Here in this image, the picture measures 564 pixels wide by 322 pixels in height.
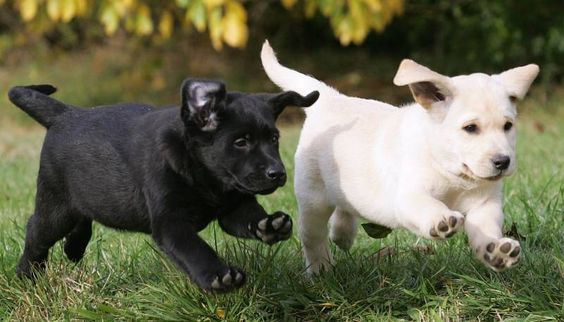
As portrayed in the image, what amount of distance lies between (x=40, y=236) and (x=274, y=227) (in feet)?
3.86

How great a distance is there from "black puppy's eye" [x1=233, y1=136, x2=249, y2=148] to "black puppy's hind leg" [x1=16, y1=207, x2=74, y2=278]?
0.93 metres

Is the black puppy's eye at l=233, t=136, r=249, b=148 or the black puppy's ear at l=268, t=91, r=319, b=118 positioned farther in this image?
the black puppy's ear at l=268, t=91, r=319, b=118

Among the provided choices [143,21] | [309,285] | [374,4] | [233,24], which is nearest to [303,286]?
[309,285]

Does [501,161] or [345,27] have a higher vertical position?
[501,161]

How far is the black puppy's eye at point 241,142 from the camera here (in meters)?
3.71

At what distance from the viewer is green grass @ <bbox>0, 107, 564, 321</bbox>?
3947mm

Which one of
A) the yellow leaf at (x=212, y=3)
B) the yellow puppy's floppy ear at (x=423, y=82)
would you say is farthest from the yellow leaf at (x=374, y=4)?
the yellow puppy's floppy ear at (x=423, y=82)

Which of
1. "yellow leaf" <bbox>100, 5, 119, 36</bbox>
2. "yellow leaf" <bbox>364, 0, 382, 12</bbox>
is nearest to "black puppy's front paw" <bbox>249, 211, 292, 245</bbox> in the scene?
"yellow leaf" <bbox>364, 0, 382, 12</bbox>

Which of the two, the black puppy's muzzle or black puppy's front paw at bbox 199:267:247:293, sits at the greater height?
the black puppy's muzzle

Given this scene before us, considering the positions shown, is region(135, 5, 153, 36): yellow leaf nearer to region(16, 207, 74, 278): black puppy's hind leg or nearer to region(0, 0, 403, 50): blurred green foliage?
region(0, 0, 403, 50): blurred green foliage

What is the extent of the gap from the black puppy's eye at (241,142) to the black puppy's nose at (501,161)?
917mm

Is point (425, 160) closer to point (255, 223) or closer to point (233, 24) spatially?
point (255, 223)

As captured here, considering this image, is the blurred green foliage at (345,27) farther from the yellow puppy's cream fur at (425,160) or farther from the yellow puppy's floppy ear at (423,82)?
the yellow puppy's floppy ear at (423,82)

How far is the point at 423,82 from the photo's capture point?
3904 millimetres
